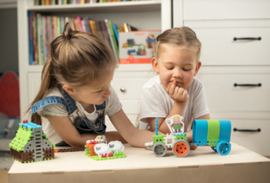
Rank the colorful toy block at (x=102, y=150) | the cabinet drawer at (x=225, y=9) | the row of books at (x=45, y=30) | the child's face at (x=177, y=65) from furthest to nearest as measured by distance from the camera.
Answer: the row of books at (x=45, y=30) → the cabinet drawer at (x=225, y=9) → the child's face at (x=177, y=65) → the colorful toy block at (x=102, y=150)

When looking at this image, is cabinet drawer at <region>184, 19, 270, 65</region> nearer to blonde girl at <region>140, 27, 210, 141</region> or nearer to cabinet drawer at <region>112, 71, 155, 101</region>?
cabinet drawer at <region>112, 71, 155, 101</region>

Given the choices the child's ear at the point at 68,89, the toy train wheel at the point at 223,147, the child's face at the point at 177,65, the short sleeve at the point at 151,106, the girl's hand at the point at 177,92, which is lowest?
the toy train wheel at the point at 223,147

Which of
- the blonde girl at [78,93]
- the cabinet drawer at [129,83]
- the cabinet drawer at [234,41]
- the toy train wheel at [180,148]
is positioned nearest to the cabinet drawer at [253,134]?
the cabinet drawer at [234,41]

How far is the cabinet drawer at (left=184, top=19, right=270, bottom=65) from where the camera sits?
1.85 m

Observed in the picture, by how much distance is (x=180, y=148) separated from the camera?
0.85 meters

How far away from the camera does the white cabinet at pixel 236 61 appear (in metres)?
1.85

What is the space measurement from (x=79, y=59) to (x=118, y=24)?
1.46 m

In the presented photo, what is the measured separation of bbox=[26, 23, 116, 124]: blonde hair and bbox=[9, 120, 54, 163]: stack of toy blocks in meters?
0.18

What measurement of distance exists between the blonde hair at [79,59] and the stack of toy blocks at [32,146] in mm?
177

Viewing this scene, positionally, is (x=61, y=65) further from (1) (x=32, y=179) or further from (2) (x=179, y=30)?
(2) (x=179, y=30)

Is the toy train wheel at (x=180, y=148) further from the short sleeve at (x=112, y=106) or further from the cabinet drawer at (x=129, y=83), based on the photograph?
the cabinet drawer at (x=129, y=83)

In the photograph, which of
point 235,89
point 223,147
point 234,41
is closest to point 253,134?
Result: point 235,89

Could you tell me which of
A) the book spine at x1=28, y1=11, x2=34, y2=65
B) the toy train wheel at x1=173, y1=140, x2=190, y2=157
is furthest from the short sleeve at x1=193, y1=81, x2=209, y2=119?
the book spine at x1=28, y1=11, x2=34, y2=65

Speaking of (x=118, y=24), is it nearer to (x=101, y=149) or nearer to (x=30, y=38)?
(x=30, y=38)
